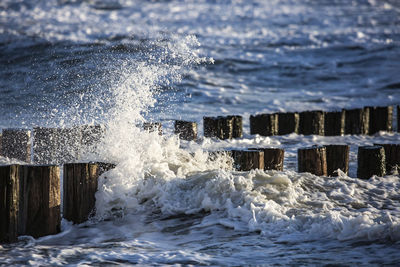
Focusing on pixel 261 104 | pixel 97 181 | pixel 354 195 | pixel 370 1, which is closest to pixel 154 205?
pixel 97 181

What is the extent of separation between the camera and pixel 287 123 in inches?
419

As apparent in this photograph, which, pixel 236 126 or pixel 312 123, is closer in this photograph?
pixel 236 126

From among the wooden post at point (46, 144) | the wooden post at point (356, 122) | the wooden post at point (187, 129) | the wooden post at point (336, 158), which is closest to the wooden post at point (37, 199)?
the wooden post at point (46, 144)

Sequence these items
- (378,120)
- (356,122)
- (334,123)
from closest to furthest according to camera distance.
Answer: (334,123), (356,122), (378,120)

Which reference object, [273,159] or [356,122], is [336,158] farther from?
[356,122]

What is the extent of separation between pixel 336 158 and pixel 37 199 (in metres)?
3.40

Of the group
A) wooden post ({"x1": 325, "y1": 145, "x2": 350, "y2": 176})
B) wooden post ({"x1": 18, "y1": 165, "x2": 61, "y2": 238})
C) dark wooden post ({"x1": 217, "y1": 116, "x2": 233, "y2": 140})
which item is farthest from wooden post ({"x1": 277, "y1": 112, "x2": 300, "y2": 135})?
wooden post ({"x1": 18, "y1": 165, "x2": 61, "y2": 238})

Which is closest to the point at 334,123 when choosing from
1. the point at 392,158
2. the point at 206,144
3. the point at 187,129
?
the point at 206,144

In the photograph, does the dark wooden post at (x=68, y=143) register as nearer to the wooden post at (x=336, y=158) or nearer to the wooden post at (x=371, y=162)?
the wooden post at (x=336, y=158)

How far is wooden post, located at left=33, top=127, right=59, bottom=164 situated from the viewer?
6.93 m

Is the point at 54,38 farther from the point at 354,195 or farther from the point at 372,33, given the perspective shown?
the point at 354,195

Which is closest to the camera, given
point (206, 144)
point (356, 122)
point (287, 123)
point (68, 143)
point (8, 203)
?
point (8, 203)

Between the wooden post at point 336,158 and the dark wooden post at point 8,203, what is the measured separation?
3480 mm

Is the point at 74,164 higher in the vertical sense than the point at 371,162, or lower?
higher
